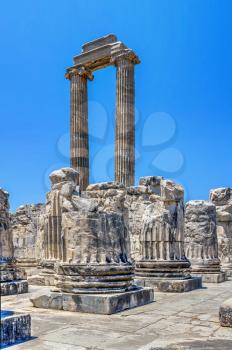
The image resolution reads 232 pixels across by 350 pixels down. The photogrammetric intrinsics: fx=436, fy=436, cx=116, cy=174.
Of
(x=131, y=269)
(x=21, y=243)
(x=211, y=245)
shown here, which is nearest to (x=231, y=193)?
(x=211, y=245)

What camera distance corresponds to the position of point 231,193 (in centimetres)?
1260

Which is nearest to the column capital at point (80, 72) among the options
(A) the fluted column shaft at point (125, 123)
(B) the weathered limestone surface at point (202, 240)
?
(A) the fluted column shaft at point (125, 123)

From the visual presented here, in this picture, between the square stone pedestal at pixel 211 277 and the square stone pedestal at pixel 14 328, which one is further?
the square stone pedestal at pixel 211 277

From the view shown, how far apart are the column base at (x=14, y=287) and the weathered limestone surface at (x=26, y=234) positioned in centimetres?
423

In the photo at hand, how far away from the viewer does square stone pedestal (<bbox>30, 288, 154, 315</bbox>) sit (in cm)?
517

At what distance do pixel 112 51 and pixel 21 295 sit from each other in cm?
1697

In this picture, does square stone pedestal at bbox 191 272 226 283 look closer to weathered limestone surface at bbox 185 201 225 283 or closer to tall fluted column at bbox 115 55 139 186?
weathered limestone surface at bbox 185 201 225 283

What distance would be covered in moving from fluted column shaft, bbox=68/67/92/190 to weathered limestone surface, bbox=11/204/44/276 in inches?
335

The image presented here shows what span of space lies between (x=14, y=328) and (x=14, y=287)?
4051 millimetres

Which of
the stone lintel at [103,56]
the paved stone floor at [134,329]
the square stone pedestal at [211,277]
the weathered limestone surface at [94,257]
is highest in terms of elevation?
the stone lintel at [103,56]

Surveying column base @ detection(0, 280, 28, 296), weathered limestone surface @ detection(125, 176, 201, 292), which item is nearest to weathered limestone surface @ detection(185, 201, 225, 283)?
weathered limestone surface @ detection(125, 176, 201, 292)

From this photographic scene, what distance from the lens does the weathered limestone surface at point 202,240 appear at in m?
9.96

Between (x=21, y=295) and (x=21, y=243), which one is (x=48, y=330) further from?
(x=21, y=243)

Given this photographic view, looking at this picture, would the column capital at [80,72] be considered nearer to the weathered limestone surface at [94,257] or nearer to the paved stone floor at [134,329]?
the weathered limestone surface at [94,257]
